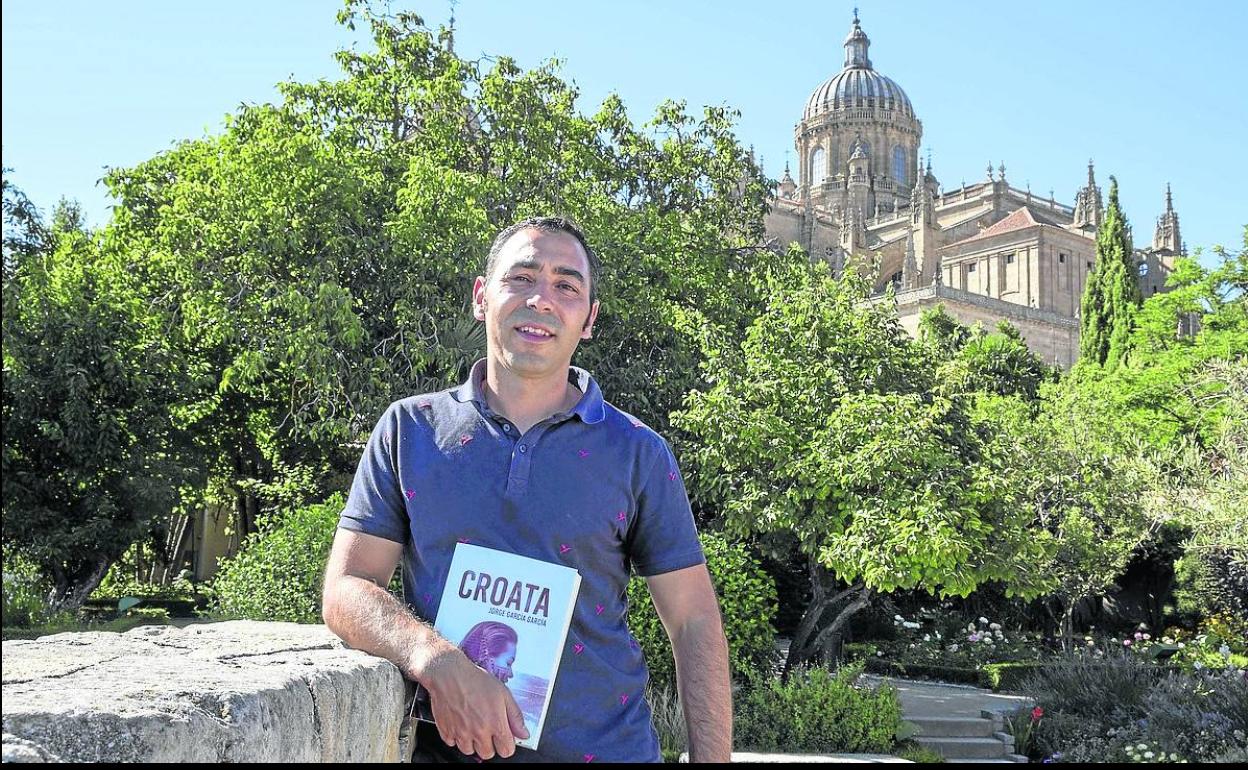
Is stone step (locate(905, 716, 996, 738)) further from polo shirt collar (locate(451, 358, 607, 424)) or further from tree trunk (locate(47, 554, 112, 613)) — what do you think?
tree trunk (locate(47, 554, 112, 613))

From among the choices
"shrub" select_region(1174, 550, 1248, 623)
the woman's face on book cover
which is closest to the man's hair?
the woman's face on book cover

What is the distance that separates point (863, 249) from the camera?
70.3 metres

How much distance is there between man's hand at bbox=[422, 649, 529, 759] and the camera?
6.97 ft

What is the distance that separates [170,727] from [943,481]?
968 centimetres

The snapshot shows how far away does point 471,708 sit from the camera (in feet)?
6.98

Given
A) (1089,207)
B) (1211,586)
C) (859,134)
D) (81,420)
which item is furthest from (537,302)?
(859,134)

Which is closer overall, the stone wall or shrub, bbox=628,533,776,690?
the stone wall

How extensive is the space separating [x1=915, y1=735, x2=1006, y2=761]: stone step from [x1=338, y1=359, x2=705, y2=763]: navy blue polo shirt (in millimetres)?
10010

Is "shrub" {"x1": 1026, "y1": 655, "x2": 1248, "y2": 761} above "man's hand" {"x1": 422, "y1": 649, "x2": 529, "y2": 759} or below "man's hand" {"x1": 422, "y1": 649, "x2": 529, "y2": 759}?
below

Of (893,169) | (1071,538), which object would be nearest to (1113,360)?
(1071,538)

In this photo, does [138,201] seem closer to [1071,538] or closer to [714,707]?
[1071,538]

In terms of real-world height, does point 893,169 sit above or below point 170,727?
above

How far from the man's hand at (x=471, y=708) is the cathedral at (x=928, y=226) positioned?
164ft

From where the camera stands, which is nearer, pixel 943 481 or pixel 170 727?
pixel 170 727
